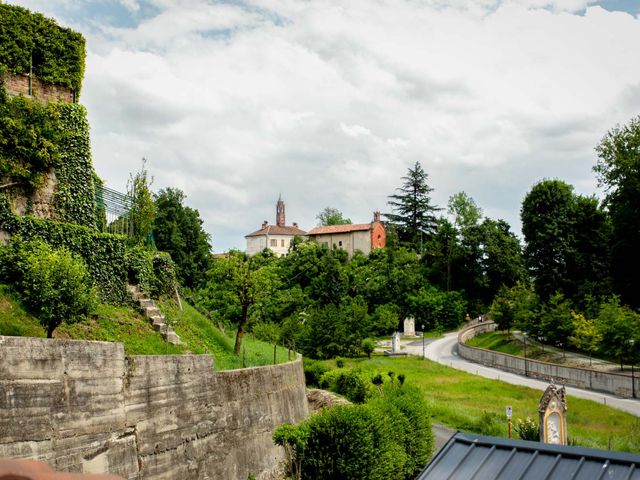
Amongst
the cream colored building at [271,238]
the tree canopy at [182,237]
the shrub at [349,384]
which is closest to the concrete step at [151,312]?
the shrub at [349,384]

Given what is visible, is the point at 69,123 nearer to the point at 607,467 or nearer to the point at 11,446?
the point at 11,446

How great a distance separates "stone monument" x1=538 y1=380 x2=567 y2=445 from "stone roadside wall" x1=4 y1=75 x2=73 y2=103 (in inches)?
790

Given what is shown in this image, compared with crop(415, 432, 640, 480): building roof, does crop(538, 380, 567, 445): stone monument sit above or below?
below

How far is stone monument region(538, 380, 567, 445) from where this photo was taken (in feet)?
66.7

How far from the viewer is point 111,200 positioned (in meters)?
26.1

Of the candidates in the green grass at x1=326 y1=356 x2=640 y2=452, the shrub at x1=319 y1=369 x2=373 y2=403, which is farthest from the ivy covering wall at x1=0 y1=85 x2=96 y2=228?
the green grass at x1=326 y1=356 x2=640 y2=452

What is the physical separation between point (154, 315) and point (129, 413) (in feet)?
24.6

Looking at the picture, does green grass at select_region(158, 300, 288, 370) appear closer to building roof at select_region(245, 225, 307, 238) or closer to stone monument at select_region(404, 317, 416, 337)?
stone monument at select_region(404, 317, 416, 337)

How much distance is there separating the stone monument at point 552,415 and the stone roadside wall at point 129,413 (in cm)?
907

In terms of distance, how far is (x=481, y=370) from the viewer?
52094mm

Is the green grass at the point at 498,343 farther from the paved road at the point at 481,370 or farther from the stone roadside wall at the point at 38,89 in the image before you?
the stone roadside wall at the point at 38,89

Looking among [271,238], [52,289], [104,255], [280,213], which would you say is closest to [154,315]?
[104,255]

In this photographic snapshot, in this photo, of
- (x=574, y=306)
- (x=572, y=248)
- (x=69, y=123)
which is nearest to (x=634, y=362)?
(x=574, y=306)

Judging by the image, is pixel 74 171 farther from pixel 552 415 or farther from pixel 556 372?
pixel 556 372
